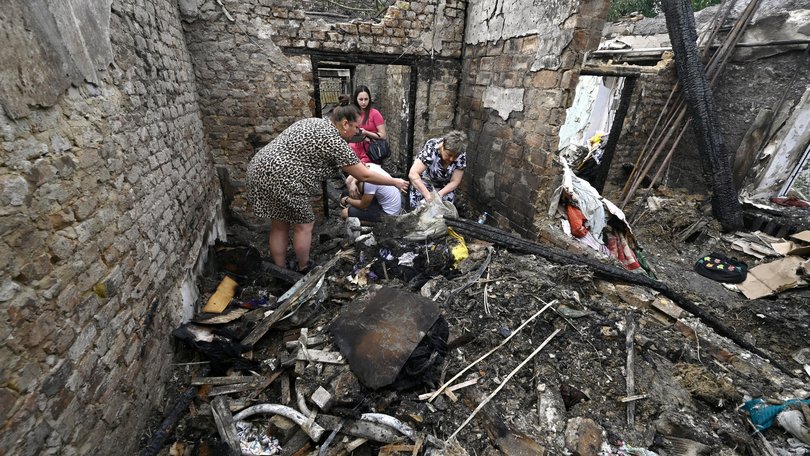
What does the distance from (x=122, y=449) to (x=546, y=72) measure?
→ 16.2 feet

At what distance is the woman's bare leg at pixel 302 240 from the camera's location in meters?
3.70

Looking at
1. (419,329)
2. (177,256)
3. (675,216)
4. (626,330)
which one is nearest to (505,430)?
(419,329)

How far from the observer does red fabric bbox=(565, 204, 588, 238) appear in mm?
4188

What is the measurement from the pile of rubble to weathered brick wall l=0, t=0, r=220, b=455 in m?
0.44

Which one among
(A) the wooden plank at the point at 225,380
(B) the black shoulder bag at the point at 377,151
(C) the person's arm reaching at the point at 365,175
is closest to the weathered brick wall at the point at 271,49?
(B) the black shoulder bag at the point at 377,151

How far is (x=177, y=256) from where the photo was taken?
2.95 meters

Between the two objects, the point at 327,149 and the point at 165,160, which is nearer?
the point at 165,160

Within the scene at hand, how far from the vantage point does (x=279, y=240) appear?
3.89 meters

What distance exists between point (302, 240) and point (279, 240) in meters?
0.33

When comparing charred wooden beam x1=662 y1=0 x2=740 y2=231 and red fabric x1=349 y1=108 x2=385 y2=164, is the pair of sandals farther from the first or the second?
charred wooden beam x1=662 y1=0 x2=740 y2=231

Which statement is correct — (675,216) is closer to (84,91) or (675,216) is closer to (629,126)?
(629,126)

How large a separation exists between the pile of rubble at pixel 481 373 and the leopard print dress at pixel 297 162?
0.95 metres

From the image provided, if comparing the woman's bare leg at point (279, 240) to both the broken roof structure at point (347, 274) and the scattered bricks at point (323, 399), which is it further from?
the scattered bricks at point (323, 399)

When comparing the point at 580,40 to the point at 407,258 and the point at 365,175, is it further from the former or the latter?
the point at 407,258
